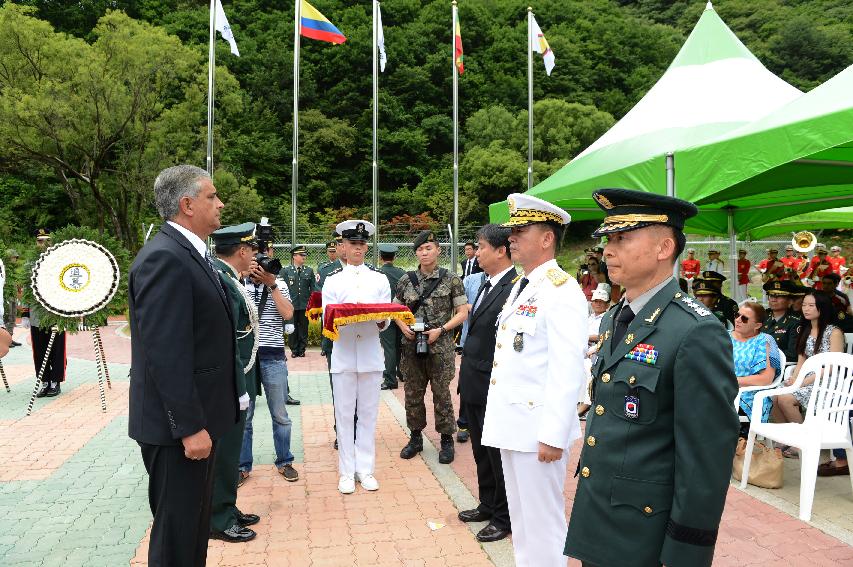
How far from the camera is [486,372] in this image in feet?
13.9

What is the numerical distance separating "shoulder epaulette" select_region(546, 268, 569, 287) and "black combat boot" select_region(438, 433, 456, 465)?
314 cm

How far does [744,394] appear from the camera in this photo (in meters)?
5.43

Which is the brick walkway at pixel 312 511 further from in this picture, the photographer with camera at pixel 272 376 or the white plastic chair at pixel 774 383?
the white plastic chair at pixel 774 383

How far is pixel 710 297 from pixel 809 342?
162 cm

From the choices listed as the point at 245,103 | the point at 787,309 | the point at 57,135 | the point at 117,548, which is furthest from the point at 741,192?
the point at 245,103

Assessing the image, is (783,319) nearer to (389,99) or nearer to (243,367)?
(243,367)

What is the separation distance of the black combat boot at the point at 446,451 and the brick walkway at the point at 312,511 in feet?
0.27

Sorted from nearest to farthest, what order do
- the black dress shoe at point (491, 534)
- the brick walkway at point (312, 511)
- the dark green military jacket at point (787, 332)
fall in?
the brick walkway at point (312, 511) < the black dress shoe at point (491, 534) < the dark green military jacket at point (787, 332)

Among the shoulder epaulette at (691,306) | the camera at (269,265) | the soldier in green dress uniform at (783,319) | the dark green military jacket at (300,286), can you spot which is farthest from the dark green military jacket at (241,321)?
the dark green military jacket at (300,286)

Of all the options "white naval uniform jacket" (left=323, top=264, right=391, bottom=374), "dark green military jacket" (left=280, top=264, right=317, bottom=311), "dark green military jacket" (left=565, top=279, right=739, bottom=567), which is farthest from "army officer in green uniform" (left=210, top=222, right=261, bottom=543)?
"dark green military jacket" (left=280, top=264, right=317, bottom=311)

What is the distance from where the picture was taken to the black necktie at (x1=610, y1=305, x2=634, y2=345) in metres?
2.21

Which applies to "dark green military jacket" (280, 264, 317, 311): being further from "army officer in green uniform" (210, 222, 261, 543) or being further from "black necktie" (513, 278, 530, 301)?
"black necktie" (513, 278, 530, 301)

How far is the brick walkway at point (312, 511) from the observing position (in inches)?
152

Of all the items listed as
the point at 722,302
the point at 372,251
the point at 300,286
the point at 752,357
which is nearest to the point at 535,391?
the point at 752,357
